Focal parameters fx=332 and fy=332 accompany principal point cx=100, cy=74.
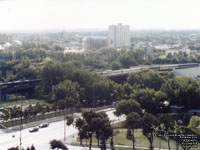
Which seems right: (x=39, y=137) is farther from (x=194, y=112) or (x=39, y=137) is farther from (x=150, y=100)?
(x=194, y=112)

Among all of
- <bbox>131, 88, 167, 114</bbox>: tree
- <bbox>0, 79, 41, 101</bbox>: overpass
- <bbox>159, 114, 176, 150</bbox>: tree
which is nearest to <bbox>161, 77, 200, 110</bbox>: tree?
<bbox>131, 88, 167, 114</bbox>: tree

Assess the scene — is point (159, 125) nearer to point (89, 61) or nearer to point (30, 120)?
point (30, 120)

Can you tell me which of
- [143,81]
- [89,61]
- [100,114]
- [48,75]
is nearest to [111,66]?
[89,61]

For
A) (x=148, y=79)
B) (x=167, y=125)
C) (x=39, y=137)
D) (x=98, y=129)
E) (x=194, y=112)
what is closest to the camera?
A: (x=98, y=129)

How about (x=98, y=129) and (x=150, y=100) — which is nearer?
(x=98, y=129)

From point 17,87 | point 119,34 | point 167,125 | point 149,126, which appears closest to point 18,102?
point 17,87

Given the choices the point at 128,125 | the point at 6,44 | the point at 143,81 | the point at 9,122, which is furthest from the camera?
the point at 6,44
